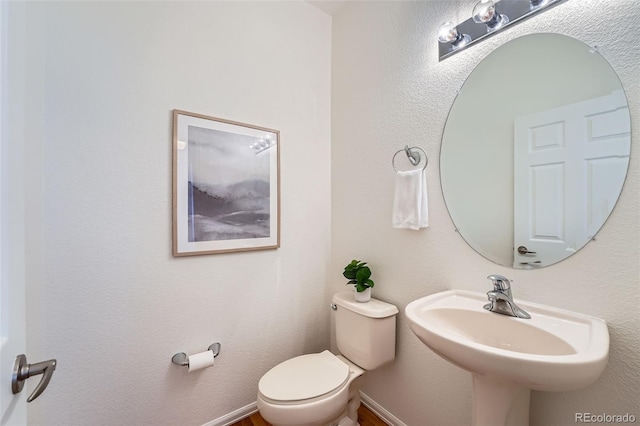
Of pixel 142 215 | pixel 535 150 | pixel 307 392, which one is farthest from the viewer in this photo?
pixel 142 215

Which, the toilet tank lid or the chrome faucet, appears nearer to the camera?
the chrome faucet

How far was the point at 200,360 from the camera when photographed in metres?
1.35

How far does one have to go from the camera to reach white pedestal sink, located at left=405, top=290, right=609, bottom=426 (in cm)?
66

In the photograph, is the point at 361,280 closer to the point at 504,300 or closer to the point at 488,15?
the point at 504,300

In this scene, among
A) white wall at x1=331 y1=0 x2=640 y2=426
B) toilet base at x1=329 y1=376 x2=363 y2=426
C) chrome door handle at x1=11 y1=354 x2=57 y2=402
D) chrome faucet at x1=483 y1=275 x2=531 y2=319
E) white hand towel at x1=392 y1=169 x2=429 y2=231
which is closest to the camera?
chrome door handle at x1=11 y1=354 x2=57 y2=402

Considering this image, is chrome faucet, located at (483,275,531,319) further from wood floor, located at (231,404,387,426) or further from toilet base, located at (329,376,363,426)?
wood floor, located at (231,404,387,426)

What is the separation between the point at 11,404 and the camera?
1.50 ft

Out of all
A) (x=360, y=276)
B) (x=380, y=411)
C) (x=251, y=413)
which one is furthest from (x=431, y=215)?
(x=251, y=413)

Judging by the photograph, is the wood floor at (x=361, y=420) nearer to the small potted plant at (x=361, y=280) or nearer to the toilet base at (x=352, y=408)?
the toilet base at (x=352, y=408)

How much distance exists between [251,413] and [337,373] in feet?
2.34

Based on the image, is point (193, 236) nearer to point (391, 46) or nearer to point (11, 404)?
point (11, 404)

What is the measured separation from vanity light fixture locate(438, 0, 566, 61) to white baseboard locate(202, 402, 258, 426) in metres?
2.25

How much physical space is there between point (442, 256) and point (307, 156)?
1091 mm

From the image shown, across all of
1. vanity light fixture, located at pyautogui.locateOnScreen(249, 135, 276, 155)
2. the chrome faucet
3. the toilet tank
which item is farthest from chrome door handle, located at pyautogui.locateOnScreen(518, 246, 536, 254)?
vanity light fixture, located at pyautogui.locateOnScreen(249, 135, 276, 155)
